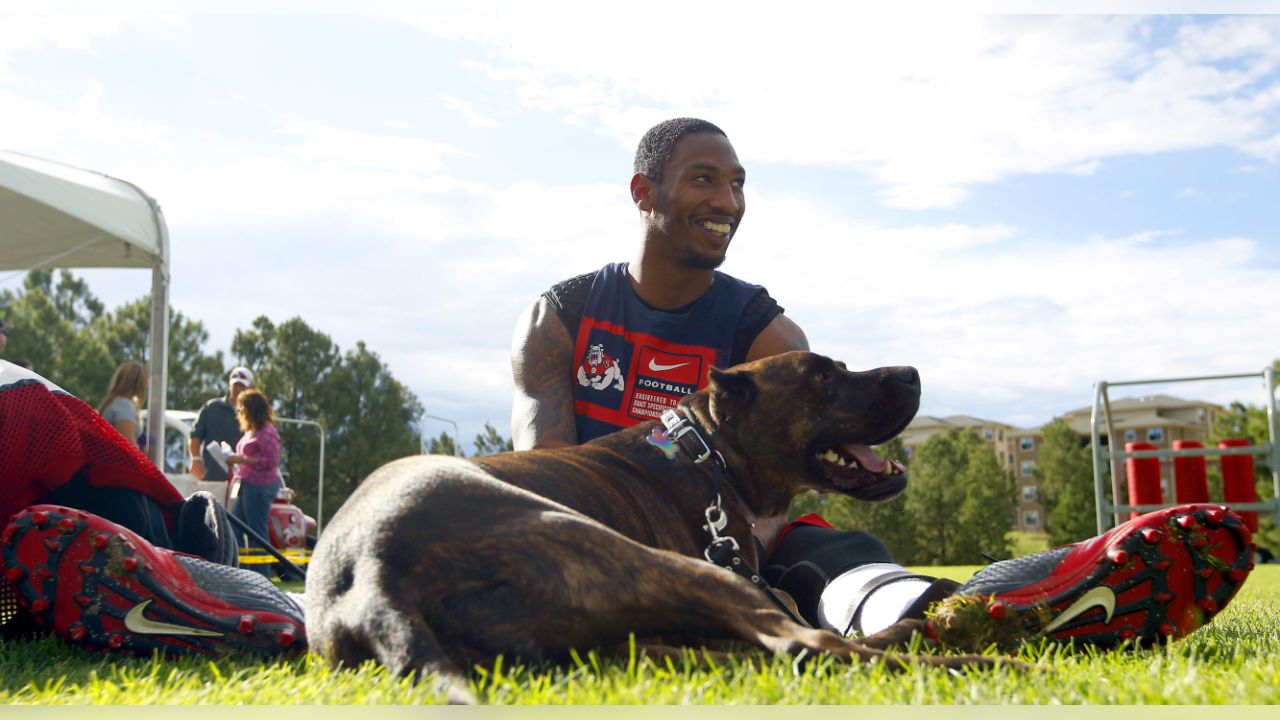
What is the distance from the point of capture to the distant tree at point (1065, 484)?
5475cm

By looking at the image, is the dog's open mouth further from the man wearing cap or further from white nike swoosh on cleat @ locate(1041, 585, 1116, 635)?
the man wearing cap

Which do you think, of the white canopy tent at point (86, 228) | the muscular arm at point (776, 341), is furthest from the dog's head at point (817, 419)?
the white canopy tent at point (86, 228)

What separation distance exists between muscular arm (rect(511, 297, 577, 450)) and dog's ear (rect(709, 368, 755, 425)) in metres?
0.85

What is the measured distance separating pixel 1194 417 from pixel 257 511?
175 feet

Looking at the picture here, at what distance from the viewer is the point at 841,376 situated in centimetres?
386

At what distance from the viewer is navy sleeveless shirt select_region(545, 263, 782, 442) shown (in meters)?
4.48

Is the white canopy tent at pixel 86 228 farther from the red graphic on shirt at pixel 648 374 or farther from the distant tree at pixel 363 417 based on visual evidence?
the distant tree at pixel 363 417

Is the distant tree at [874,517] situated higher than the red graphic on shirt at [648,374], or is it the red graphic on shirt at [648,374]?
the red graphic on shirt at [648,374]

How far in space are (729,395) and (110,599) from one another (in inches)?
79.9

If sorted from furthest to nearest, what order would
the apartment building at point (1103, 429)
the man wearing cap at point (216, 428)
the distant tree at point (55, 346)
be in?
the apartment building at point (1103, 429), the distant tree at point (55, 346), the man wearing cap at point (216, 428)

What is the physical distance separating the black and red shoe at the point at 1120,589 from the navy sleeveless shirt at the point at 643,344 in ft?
6.00

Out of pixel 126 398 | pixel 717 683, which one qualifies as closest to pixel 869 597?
pixel 717 683

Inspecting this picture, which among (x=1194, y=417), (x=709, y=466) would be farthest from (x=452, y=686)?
(x=1194, y=417)

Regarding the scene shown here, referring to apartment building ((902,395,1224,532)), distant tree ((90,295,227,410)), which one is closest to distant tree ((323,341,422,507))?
distant tree ((90,295,227,410))
